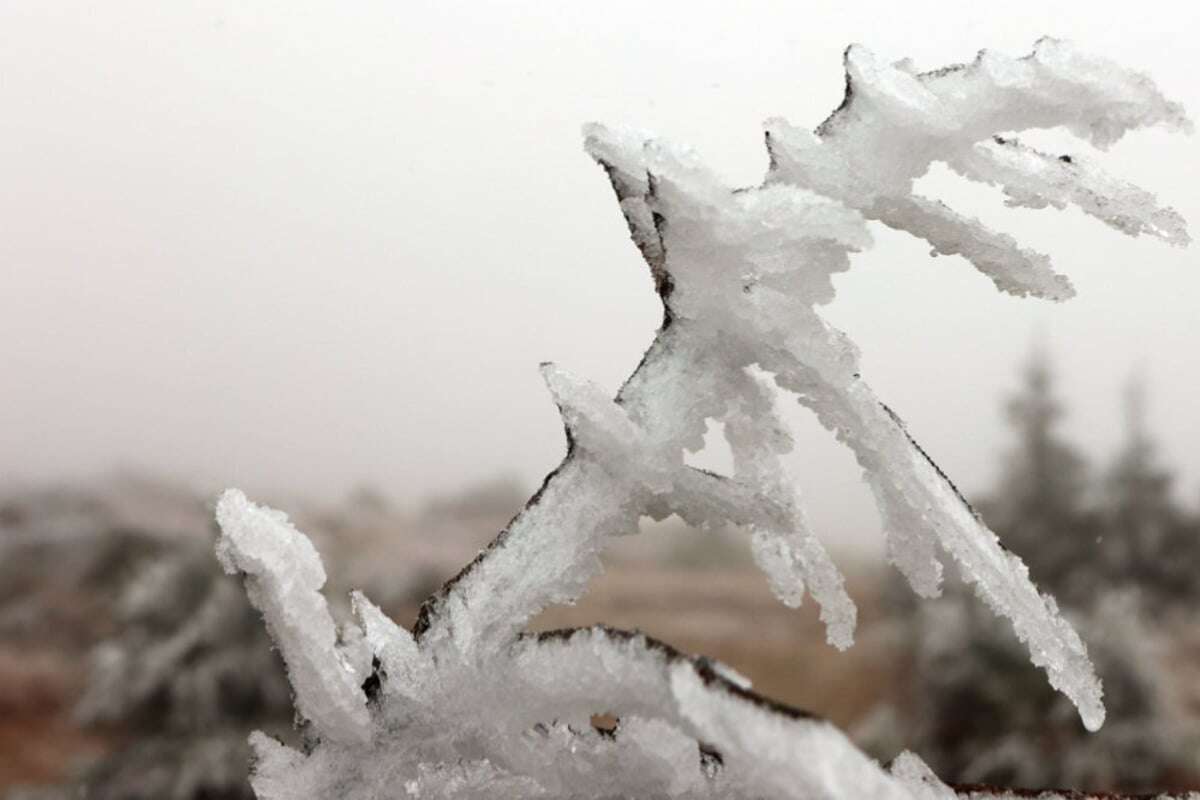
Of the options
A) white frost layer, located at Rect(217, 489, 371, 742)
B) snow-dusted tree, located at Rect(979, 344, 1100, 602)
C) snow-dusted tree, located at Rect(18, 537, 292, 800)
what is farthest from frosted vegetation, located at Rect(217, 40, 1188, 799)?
snow-dusted tree, located at Rect(979, 344, 1100, 602)

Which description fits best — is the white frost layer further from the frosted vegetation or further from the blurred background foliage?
the blurred background foliage

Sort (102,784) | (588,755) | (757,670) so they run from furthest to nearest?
(757,670)
(102,784)
(588,755)

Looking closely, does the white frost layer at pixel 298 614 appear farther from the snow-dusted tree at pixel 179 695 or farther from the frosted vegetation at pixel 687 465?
the snow-dusted tree at pixel 179 695

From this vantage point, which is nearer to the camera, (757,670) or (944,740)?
(944,740)

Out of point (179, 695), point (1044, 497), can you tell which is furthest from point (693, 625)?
point (179, 695)

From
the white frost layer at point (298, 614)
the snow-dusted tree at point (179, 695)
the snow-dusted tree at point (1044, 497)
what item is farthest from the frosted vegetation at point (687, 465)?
the snow-dusted tree at point (1044, 497)

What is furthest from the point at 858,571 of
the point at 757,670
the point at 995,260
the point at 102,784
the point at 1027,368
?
the point at 995,260

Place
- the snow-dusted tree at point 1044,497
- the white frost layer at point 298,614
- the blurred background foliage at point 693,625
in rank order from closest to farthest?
the white frost layer at point 298,614, the blurred background foliage at point 693,625, the snow-dusted tree at point 1044,497

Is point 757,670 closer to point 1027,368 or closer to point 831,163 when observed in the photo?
point 1027,368
